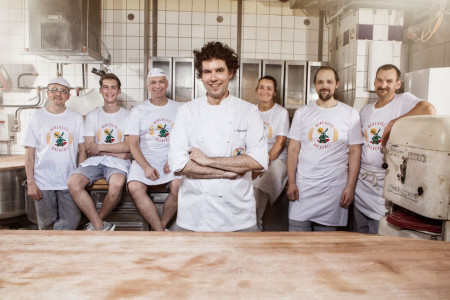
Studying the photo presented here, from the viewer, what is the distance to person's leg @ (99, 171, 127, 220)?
2.98m

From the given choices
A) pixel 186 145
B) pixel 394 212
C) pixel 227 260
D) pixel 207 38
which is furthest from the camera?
pixel 207 38

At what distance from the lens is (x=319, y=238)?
1.30m

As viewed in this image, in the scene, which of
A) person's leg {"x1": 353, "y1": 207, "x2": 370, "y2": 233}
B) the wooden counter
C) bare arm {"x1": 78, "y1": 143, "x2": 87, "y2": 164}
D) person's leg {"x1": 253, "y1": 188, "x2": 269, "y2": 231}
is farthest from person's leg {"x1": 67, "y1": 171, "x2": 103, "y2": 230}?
person's leg {"x1": 353, "y1": 207, "x2": 370, "y2": 233}

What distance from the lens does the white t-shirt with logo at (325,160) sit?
105 inches

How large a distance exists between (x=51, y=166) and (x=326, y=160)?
2.35m

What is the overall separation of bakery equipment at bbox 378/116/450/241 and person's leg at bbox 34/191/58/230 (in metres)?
2.67

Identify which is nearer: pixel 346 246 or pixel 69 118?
pixel 346 246

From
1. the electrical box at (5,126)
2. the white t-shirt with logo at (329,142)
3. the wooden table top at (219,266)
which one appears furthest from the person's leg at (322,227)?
the electrical box at (5,126)

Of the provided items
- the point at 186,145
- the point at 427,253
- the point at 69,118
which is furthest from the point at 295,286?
the point at 69,118

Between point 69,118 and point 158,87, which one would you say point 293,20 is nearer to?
point 158,87

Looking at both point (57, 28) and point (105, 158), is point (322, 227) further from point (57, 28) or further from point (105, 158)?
point (57, 28)

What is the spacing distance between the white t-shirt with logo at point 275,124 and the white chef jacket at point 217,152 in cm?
108

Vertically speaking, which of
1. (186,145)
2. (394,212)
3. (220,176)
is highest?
(186,145)

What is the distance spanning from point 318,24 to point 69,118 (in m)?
3.35
